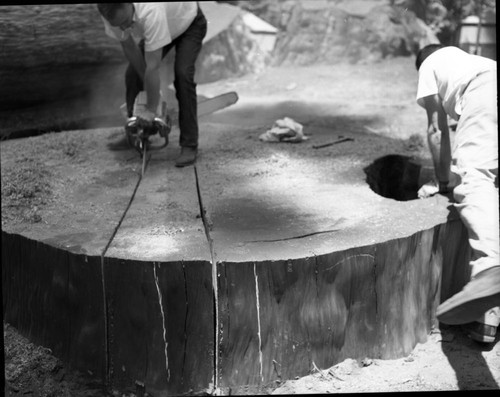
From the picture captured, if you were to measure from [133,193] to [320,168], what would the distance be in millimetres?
1003

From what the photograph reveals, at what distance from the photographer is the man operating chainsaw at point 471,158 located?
84.3 inches

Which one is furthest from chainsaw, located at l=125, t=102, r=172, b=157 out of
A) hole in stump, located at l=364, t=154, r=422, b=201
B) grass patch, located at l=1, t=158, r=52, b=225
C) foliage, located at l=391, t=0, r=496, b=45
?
foliage, located at l=391, t=0, r=496, b=45

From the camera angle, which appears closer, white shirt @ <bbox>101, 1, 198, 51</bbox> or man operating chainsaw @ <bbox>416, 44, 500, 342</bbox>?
man operating chainsaw @ <bbox>416, 44, 500, 342</bbox>

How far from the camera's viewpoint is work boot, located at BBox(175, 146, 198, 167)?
3688 millimetres

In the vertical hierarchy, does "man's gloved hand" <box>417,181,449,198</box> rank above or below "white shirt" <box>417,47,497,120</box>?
below

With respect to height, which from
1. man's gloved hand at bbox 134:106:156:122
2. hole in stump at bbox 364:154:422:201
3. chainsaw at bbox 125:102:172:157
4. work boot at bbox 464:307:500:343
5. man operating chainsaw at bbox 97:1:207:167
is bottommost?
work boot at bbox 464:307:500:343

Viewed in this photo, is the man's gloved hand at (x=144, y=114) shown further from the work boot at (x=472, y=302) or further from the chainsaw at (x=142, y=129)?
the work boot at (x=472, y=302)

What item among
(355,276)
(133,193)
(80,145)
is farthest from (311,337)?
(80,145)

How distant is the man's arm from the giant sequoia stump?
15 centimetres

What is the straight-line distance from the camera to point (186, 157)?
12.2ft

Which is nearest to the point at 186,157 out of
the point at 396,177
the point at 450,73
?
the point at 396,177

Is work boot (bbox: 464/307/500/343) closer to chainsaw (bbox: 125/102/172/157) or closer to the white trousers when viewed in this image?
the white trousers

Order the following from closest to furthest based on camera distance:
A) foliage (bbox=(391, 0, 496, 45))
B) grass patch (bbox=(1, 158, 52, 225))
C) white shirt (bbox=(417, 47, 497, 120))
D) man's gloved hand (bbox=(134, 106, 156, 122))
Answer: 1. white shirt (bbox=(417, 47, 497, 120))
2. grass patch (bbox=(1, 158, 52, 225))
3. man's gloved hand (bbox=(134, 106, 156, 122))
4. foliage (bbox=(391, 0, 496, 45))

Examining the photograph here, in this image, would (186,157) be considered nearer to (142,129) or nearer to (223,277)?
(142,129)
